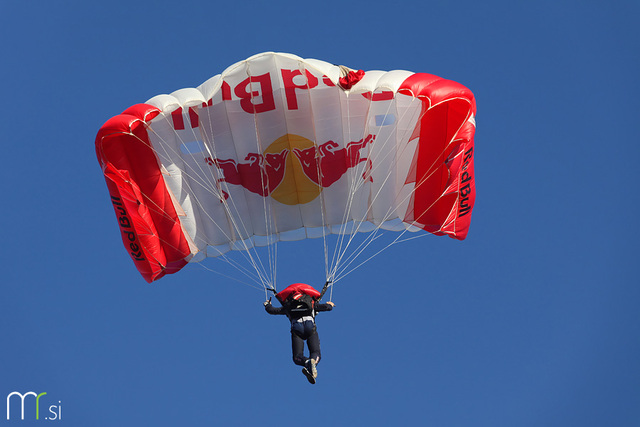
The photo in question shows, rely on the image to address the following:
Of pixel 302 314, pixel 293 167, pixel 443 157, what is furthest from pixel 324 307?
pixel 443 157

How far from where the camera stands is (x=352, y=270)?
1408 centimetres

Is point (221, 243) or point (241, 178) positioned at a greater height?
point (241, 178)

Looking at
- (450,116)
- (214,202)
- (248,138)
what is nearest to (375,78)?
(450,116)

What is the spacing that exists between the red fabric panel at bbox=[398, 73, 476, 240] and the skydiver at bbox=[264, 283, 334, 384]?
7.46 feet

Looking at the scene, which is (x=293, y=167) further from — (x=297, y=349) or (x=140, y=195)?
(x=297, y=349)

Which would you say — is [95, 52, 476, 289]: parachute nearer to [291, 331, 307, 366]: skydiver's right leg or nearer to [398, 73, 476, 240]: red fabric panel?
[398, 73, 476, 240]: red fabric panel

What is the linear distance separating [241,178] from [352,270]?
2.34 meters

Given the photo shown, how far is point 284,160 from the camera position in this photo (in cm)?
1450

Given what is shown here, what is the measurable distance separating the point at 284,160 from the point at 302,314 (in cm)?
265

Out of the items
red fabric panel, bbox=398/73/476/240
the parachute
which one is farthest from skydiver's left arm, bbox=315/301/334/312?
red fabric panel, bbox=398/73/476/240

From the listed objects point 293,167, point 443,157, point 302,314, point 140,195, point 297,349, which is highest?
point 443,157

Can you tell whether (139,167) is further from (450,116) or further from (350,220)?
(450,116)

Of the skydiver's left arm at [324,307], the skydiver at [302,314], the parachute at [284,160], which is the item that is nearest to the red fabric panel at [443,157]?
the parachute at [284,160]

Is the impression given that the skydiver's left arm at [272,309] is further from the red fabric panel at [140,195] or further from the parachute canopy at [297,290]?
the red fabric panel at [140,195]
